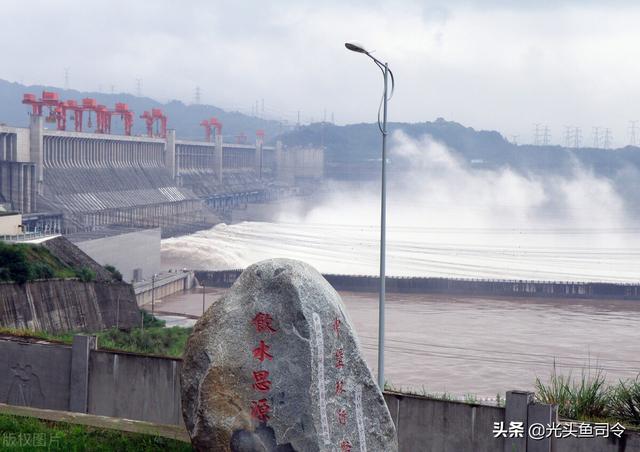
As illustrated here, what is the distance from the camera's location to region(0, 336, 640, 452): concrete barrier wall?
8.14m

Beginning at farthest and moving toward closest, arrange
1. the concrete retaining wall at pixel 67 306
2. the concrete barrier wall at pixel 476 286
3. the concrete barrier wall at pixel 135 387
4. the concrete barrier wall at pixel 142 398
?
the concrete barrier wall at pixel 476 286
the concrete retaining wall at pixel 67 306
the concrete barrier wall at pixel 135 387
the concrete barrier wall at pixel 142 398

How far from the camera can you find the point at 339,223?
92.5 metres

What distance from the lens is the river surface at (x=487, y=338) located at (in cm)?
2755

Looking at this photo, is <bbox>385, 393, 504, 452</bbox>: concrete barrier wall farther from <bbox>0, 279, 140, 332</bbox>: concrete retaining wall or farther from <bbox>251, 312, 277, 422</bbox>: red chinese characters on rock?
<bbox>0, 279, 140, 332</bbox>: concrete retaining wall

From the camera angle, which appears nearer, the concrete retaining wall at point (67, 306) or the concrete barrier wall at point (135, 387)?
the concrete barrier wall at point (135, 387)

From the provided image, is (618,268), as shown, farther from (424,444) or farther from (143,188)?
(424,444)

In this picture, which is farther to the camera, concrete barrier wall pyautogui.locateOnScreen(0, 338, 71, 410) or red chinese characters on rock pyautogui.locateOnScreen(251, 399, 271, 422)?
concrete barrier wall pyautogui.locateOnScreen(0, 338, 71, 410)

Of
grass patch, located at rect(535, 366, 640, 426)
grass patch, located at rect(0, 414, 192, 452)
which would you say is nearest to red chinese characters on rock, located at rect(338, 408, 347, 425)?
grass patch, located at rect(0, 414, 192, 452)

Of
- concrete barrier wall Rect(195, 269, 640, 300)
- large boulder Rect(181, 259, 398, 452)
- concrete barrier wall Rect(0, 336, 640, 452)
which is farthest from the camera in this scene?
concrete barrier wall Rect(195, 269, 640, 300)

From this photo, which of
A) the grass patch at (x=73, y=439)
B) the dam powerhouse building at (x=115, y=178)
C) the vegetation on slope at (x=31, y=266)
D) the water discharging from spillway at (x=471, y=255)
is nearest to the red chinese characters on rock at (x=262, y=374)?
the grass patch at (x=73, y=439)

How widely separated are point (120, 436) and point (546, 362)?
2466 centimetres

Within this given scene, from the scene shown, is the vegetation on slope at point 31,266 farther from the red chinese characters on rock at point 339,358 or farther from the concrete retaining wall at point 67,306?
the red chinese characters on rock at point 339,358

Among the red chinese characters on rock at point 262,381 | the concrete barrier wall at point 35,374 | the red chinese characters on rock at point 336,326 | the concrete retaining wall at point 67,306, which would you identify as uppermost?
the red chinese characters on rock at point 336,326

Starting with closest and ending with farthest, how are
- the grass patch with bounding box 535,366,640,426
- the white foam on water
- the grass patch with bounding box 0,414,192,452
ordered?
the grass patch with bounding box 0,414,192,452
the grass patch with bounding box 535,366,640,426
the white foam on water
